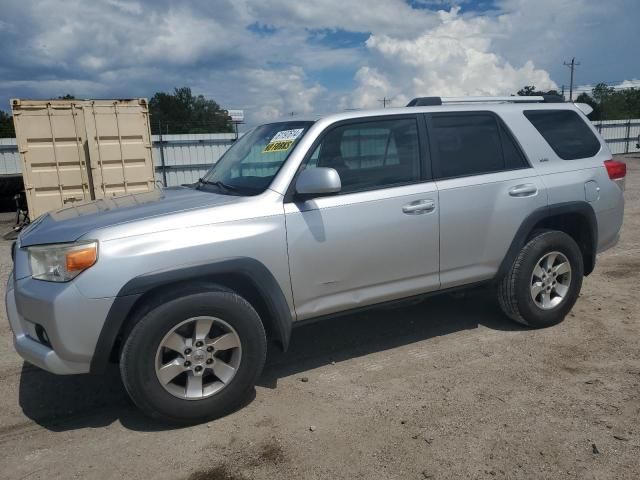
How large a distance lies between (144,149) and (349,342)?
28.3 ft

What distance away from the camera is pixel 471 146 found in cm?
431

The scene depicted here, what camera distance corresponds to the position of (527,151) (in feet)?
14.8

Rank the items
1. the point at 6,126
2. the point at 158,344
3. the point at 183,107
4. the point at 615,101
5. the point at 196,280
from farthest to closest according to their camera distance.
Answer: the point at 183,107 < the point at 615,101 < the point at 6,126 < the point at 196,280 < the point at 158,344

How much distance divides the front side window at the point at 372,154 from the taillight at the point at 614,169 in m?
1.97

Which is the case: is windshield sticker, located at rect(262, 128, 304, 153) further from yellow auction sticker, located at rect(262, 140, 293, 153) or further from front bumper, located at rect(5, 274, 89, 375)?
front bumper, located at rect(5, 274, 89, 375)

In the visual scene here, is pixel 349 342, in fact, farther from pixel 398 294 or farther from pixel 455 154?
pixel 455 154

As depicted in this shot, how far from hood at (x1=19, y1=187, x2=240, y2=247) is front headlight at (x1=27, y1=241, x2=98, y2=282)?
5cm

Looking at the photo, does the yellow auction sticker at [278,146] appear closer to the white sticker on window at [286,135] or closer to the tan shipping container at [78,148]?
the white sticker on window at [286,135]

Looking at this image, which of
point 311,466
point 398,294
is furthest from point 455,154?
point 311,466

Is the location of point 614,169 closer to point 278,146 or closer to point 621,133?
point 278,146

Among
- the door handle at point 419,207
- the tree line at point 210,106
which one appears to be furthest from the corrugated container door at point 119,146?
the tree line at point 210,106

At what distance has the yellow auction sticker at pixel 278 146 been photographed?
3.76 metres

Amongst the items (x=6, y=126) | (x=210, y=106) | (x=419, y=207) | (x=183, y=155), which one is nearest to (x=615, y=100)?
(x=210, y=106)

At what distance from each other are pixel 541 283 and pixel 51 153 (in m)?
9.87
